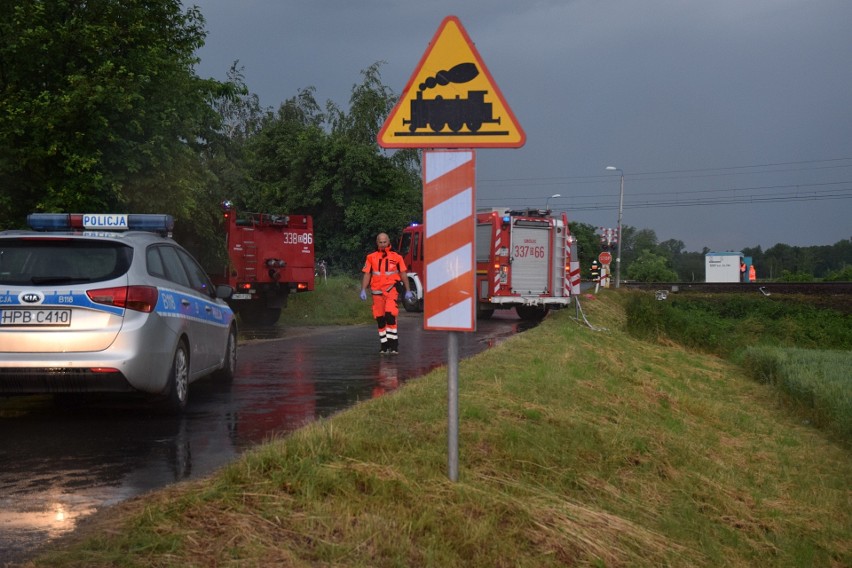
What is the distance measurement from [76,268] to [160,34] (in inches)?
456

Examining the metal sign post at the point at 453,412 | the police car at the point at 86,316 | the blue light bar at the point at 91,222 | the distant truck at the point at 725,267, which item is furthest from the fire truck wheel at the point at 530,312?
the distant truck at the point at 725,267

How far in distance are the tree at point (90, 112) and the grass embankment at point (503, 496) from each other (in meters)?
8.04

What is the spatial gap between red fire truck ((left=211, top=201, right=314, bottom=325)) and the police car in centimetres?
1351

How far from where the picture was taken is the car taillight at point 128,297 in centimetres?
813

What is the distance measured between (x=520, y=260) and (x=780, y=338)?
40.6ft

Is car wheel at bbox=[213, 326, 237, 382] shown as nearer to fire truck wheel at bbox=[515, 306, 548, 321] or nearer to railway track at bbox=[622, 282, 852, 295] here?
fire truck wheel at bbox=[515, 306, 548, 321]

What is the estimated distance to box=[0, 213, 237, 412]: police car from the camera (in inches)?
316

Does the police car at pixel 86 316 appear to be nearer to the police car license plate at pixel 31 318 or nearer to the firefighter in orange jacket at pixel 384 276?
the police car license plate at pixel 31 318

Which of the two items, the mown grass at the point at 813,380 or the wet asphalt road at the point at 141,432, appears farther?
the mown grass at the point at 813,380

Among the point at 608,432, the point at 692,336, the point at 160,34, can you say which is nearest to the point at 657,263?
the point at 692,336

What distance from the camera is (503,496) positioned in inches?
213

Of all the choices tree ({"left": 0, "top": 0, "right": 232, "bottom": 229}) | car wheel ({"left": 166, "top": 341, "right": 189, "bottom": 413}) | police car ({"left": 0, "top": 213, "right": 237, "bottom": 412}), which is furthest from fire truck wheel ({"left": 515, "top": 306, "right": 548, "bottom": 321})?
police car ({"left": 0, "top": 213, "right": 237, "bottom": 412})

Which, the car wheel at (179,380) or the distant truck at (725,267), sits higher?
the distant truck at (725,267)

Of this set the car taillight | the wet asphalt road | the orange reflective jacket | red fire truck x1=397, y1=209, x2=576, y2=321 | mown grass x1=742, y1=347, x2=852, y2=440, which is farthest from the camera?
red fire truck x1=397, y1=209, x2=576, y2=321
